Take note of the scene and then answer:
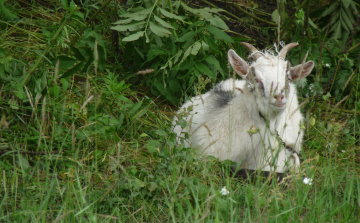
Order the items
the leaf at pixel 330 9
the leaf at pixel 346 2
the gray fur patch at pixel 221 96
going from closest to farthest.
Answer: the gray fur patch at pixel 221 96 < the leaf at pixel 346 2 < the leaf at pixel 330 9

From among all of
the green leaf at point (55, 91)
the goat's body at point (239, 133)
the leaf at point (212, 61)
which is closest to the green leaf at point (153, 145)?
the goat's body at point (239, 133)

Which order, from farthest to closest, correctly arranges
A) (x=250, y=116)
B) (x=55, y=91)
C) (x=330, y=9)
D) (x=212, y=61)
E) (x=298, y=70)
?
(x=330, y=9) < (x=212, y=61) < (x=250, y=116) < (x=298, y=70) < (x=55, y=91)

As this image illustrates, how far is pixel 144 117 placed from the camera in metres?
3.90

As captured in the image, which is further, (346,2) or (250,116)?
(346,2)

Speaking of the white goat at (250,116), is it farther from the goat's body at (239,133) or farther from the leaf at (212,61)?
the leaf at (212,61)

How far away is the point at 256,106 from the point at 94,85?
1.71 m

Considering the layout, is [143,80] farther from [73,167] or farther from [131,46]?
[73,167]

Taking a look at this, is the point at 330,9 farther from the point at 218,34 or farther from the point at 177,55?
the point at 177,55

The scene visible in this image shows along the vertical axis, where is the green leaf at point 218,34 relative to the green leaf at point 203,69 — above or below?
above

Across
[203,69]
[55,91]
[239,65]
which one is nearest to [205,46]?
[203,69]

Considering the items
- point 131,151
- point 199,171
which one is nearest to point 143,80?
point 131,151

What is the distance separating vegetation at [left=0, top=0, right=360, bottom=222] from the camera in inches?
87.4

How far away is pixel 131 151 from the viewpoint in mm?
3113

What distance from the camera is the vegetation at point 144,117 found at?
2219 millimetres
